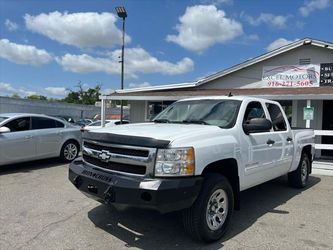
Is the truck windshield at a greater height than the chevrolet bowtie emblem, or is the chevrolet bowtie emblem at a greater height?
the truck windshield

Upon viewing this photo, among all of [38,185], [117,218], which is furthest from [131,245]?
[38,185]

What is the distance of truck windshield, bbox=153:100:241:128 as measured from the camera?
17.4 ft

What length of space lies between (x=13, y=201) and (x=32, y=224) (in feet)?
4.79

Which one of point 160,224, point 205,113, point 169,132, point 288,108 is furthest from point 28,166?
Answer: point 288,108

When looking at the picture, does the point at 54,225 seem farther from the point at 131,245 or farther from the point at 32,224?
the point at 131,245

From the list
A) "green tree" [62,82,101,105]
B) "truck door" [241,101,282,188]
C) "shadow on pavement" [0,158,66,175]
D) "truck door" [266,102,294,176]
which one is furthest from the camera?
"green tree" [62,82,101,105]

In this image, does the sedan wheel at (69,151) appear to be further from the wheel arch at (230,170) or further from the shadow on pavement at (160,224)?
the wheel arch at (230,170)

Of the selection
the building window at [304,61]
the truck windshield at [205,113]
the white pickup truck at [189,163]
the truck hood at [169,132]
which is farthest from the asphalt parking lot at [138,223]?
the building window at [304,61]

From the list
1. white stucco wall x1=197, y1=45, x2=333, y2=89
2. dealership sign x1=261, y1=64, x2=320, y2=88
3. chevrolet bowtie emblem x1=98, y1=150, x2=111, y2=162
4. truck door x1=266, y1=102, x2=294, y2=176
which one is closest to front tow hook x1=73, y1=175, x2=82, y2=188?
chevrolet bowtie emblem x1=98, y1=150, x2=111, y2=162

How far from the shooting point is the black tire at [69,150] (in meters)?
10.7

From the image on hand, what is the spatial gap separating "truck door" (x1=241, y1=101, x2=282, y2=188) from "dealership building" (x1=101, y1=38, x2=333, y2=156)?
21.8 feet

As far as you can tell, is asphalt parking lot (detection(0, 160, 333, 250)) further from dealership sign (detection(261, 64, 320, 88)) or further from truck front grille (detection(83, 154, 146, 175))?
dealership sign (detection(261, 64, 320, 88))

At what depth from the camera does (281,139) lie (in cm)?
638

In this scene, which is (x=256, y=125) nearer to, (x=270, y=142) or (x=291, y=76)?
(x=270, y=142)
